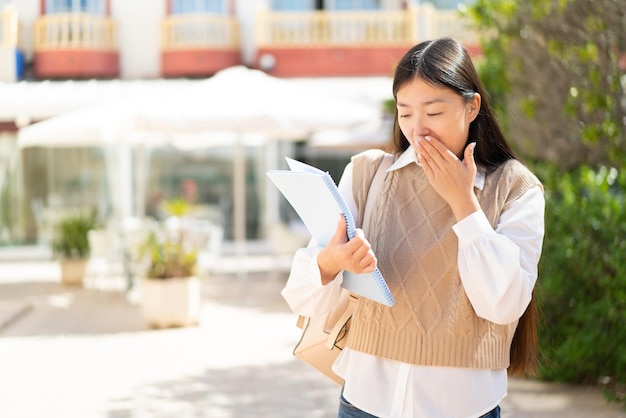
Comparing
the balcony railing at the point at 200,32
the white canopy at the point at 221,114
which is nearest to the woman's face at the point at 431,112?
the white canopy at the point at 221,114

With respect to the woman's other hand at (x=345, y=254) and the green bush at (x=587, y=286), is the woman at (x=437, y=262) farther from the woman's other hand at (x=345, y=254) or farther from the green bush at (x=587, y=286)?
the green bush at (x=587, y=286)

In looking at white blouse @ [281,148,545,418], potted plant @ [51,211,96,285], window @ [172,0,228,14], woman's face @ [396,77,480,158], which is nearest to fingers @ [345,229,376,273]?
white blouse @ [281,148,545,418]

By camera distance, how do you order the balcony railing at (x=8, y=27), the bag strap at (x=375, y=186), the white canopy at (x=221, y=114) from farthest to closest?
the balcony railing at (x=8, y=27) < the white canopy at (x=221, y=114) < the bag strap at (x=375, y=186)

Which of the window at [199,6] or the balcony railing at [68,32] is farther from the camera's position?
the window at [199,6]

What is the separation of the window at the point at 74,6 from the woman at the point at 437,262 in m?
16.4

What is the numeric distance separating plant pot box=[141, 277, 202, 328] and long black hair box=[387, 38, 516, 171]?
6.24m

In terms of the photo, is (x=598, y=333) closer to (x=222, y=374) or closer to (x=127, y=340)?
(x=222, y=374)

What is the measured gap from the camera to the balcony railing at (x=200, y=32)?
57.2ft

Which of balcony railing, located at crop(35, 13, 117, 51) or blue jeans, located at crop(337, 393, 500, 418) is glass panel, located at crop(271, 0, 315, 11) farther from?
blue jeans, located at crop(337, 393, 500, 418)

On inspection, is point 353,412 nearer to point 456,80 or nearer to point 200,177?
point 456,80

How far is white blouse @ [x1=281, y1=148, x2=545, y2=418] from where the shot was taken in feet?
6.80

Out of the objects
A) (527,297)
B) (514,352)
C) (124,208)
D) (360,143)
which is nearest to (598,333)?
(514,352)

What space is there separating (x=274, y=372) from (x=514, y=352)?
432cm

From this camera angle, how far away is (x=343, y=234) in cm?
212
